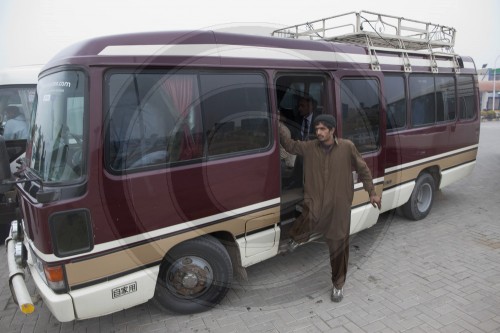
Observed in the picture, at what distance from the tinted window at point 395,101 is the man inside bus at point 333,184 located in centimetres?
175

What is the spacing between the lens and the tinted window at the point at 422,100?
211 inches

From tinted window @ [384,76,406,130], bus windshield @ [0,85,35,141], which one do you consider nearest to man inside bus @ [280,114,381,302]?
tinted window @ [384,76,406,130]

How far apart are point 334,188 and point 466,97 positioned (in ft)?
14.7

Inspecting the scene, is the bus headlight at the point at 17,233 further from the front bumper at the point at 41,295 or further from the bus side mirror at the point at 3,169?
the bus side mirror at the point at 3,169

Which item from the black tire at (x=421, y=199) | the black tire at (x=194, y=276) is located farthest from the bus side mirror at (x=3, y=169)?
the black tire at (x=421, y=199)

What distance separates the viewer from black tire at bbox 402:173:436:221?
567cm

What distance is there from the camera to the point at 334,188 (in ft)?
11.5

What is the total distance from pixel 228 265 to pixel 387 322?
1.53 meters

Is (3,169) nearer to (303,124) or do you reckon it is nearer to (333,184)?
(333,184)

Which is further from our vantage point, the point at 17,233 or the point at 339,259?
the point at 339,259

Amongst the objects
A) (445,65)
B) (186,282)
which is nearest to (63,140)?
(186,282)

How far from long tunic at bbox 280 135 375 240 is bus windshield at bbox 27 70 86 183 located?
83.2 inches

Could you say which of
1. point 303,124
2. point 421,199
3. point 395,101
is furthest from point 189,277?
point 421,199

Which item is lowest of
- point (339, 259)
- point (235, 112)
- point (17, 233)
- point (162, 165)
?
point (339, 259)
